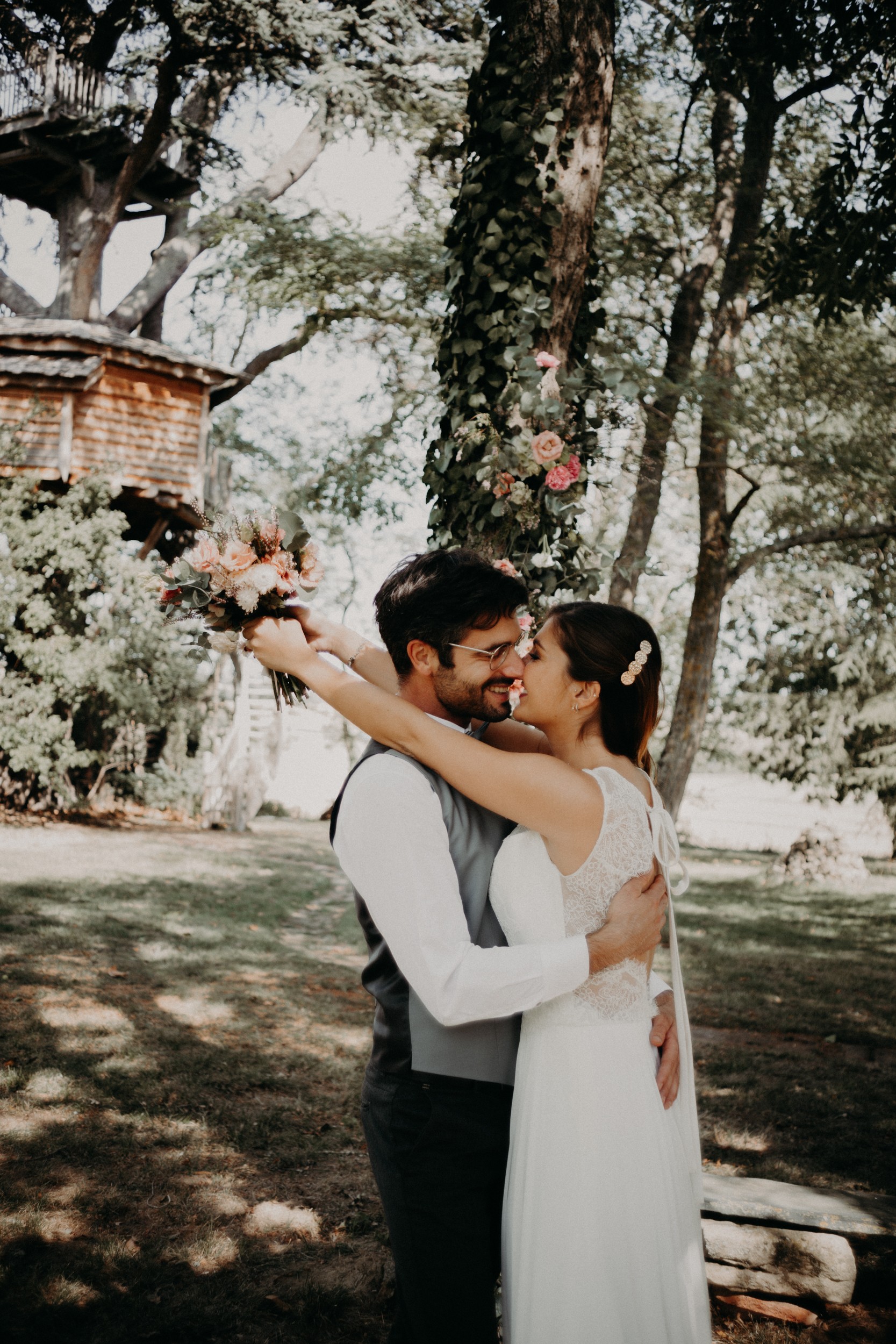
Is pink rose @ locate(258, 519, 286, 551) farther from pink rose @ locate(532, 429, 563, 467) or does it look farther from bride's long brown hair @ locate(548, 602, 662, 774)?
pink rose @ locate(532, 429, 563, 467)

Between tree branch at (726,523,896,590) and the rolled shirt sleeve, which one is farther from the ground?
tree branch at (726,523,896,590)

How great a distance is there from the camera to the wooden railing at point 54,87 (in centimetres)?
1953

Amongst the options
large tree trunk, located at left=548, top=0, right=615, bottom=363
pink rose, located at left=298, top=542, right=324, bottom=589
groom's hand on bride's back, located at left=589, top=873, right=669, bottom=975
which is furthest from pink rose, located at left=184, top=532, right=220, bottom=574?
large tree trunk, located at left=548, top=0, right=615, bottom=363

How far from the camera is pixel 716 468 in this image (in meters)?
12.1

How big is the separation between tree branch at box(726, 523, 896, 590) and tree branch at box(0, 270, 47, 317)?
17221 millimetres

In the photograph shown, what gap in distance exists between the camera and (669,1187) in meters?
2.56

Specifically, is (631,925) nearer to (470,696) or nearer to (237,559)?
(470,696)

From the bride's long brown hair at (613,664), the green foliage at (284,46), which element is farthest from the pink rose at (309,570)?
the green foliage at (284,46)

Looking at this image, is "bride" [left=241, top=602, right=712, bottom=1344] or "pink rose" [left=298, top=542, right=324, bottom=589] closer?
"bride" [left=241, top=602, right=712, bottom=1344]

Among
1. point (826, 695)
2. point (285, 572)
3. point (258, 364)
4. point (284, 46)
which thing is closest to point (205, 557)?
point (285, 572)

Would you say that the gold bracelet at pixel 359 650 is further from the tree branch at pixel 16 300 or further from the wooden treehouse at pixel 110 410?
the tree branch at pixel 16 300

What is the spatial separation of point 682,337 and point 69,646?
10634 millimetres

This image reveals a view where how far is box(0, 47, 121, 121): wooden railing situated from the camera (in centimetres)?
1953

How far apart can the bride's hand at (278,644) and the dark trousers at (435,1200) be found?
116 cm
